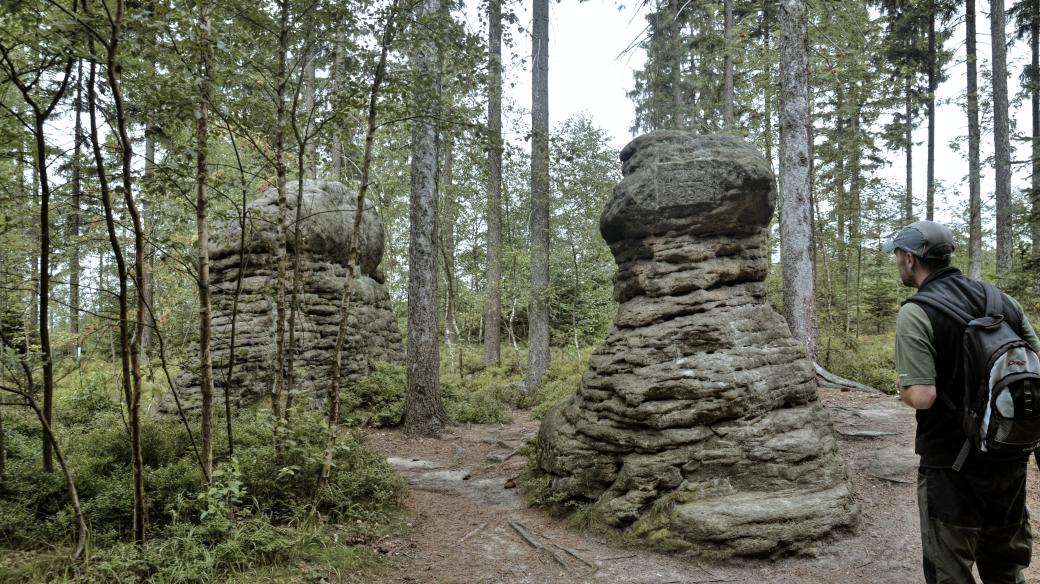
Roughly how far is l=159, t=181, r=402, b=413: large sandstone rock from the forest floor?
3231mm

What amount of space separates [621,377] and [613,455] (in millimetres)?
882

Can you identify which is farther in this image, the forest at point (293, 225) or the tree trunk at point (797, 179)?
the tree trunk at point (797, 179)

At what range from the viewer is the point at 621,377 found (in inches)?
241

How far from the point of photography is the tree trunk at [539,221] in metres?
14.4

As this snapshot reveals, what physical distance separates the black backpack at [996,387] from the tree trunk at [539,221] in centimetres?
1185

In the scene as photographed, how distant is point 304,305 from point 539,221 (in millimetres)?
6710

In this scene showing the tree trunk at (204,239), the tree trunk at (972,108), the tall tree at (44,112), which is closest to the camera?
the tall tree at (44,112)

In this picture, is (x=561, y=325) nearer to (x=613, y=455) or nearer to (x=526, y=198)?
(x=526, y=198)

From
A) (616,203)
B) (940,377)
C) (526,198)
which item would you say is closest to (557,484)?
(616,203)

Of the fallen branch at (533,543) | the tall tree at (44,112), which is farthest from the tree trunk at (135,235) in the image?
the fallen branch at (533,543)

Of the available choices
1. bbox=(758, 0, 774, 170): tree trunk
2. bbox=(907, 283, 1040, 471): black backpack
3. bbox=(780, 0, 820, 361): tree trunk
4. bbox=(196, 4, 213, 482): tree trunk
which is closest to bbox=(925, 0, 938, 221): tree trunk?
bbox=(758, 0, 774, 170): tree trunk

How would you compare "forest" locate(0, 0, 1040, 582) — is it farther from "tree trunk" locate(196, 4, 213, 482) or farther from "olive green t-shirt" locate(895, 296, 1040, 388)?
"olive green t-shirt" locate(895, 296, 1040, 388)

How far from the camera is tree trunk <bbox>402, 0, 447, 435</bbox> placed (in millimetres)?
10094

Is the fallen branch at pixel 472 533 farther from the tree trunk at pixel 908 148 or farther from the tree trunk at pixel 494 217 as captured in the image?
the tree trunk at pixel 908 148
